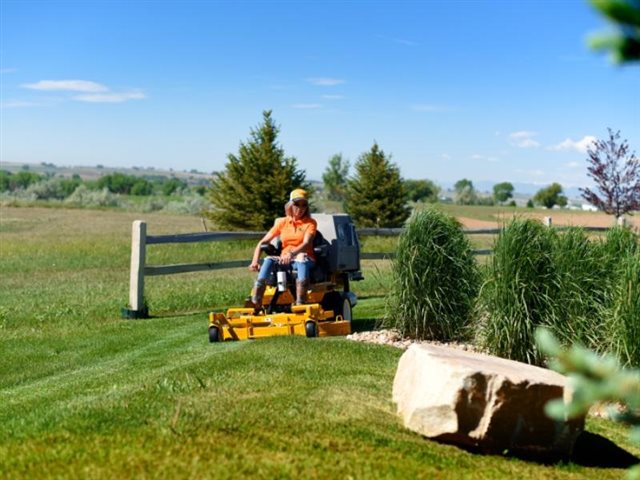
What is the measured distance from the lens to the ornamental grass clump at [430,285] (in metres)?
9.72

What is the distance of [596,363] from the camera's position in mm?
1602

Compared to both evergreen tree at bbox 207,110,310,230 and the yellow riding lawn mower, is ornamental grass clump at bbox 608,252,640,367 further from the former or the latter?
evergreen tree at bbox 207,110,310,230

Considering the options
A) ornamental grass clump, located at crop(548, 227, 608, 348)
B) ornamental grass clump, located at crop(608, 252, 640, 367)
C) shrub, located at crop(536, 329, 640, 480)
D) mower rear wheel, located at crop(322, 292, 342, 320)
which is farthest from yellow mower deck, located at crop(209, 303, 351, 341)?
shrub, located at crop(536, 329, 640, 480)

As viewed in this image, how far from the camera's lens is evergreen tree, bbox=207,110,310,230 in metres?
28.0

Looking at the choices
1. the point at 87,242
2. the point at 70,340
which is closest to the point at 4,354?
the point at 70,340

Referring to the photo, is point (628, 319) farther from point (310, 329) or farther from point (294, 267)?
point (294, 267)

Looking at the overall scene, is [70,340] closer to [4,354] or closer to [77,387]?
[4,354]

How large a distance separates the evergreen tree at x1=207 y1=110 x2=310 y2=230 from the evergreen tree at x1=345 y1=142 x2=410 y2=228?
4540 millimetres

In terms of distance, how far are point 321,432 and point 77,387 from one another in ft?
10.4

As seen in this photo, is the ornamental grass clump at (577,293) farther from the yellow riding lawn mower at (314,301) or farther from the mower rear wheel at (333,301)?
the mower rear wheel at (333,301)

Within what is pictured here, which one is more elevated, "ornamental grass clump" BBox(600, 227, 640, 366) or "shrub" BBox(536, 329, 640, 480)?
"shrub" BBox(536, 329, 640, 480)

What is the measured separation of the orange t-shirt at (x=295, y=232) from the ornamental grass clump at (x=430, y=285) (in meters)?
1.06

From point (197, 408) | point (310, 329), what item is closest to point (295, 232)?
point (310, 329)

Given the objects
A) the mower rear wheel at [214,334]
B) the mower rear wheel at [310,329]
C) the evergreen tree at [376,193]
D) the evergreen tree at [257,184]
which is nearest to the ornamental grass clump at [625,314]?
the mower rear wheel at [310,329]
